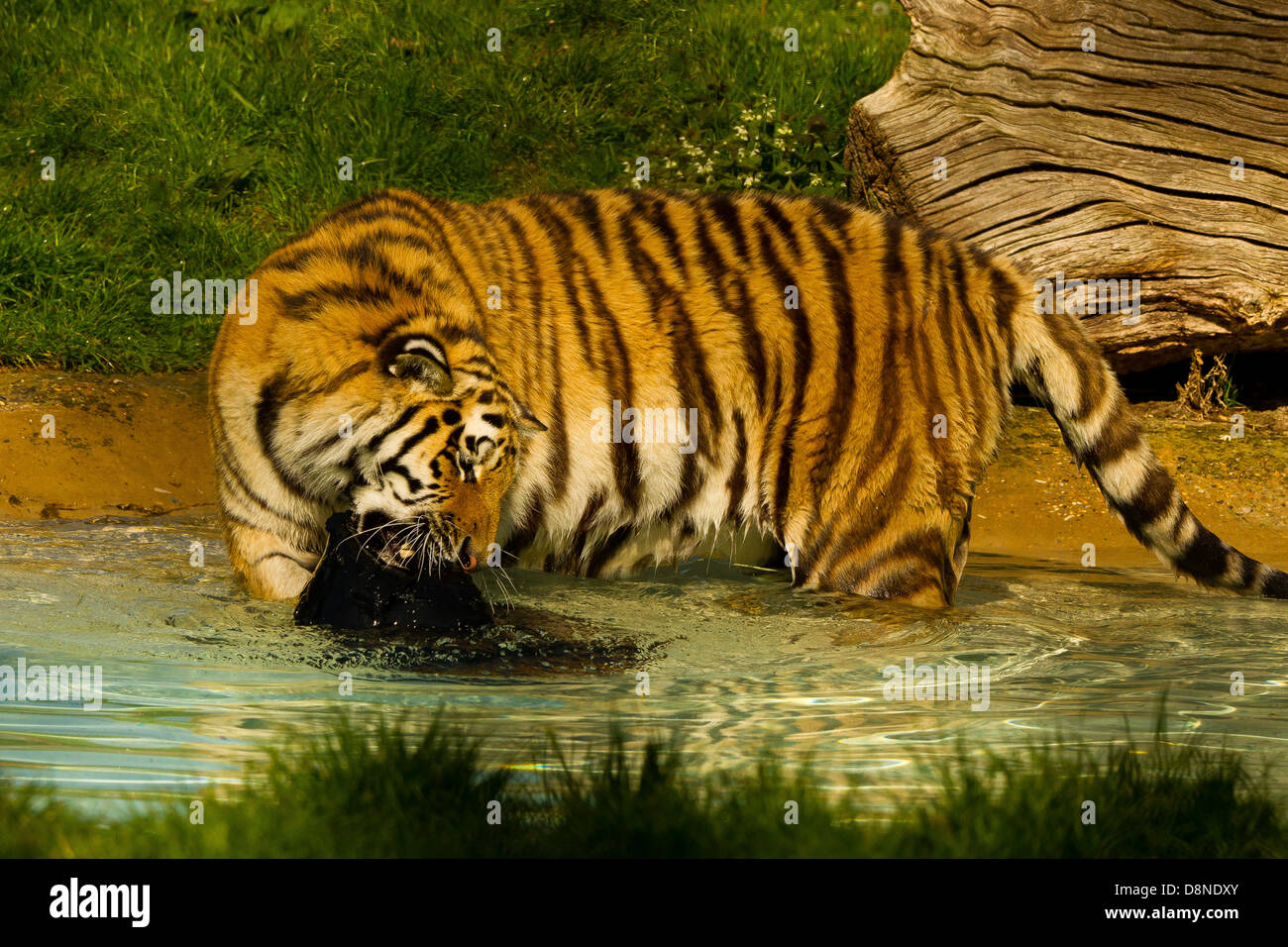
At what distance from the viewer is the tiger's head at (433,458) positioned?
3771 mm

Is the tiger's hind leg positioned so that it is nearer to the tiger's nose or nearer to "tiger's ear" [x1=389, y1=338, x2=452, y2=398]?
the tiger's nose

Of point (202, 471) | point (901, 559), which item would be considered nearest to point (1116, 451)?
point (901, 559)

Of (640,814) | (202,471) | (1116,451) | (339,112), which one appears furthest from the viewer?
(339,112)

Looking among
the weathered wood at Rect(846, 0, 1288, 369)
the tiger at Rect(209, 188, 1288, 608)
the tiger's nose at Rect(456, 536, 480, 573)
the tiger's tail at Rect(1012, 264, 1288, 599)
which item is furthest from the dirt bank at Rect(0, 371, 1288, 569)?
the tiger's nose at Rect(456, 536, 480, 573)

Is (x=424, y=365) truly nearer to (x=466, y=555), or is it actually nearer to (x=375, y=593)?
(x=466, y=555)

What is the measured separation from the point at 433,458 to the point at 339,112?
4.64 m

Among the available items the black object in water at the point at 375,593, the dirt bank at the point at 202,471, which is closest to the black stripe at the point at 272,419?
the black object in water at the point at 375,593

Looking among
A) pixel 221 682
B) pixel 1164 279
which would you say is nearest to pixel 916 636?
pixel 221 682

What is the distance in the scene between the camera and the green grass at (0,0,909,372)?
717cm

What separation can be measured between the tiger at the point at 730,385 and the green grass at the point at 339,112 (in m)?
2.71

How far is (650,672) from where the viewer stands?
12.2 feet

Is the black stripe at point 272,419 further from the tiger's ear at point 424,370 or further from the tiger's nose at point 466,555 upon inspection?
the tiger's nose at point 466,555

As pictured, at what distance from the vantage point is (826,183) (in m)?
7.36

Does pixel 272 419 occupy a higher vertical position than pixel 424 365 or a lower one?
lower
